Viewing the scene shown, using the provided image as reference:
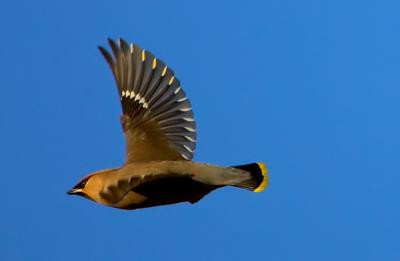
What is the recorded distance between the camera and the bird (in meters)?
9.05

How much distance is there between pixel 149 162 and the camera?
9.27 metres

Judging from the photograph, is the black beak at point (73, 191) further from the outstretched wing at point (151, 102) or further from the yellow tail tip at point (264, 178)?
the yellow tail tip at point (264, 178)

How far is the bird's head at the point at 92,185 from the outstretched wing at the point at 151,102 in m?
0.49

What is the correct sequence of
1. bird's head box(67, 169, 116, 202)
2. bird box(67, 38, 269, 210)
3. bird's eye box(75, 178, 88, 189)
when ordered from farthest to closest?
bird's eye box(75, 178, 88, 189), bird's head box(67, 169, 116, 202), bird box(67, 38, 269, 210)

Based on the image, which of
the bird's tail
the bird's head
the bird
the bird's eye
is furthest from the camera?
the bird's tail

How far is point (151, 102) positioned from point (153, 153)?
708 millimetres

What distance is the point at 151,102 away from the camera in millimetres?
10023

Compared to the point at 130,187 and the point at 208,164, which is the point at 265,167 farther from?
the point at 130,187

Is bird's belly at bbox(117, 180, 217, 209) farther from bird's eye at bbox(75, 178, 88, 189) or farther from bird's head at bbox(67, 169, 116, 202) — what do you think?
bird's eye at bbox(75, 178, 88, 189)

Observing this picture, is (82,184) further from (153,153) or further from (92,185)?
(153,153)

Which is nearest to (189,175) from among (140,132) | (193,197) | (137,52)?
(193,197)

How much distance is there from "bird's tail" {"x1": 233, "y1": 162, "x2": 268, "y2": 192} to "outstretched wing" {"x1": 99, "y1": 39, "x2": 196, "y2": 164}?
60 centimetres

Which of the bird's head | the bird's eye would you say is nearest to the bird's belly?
the bird's head

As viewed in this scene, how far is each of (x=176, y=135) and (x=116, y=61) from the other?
3.26 feet
